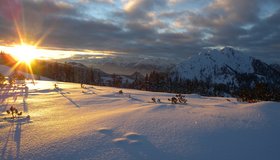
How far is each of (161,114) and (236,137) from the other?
6.57ft

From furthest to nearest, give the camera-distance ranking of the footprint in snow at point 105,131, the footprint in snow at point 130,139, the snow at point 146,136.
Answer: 1. the footprint in snow at point 105,131
2. the footprint in snow at point 130,139
3. the snow at point 146,136

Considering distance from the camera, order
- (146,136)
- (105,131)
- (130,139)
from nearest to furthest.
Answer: (130,139) < (146,136) < (105,131)

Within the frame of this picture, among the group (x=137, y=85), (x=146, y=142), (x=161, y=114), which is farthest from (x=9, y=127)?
(x=137, y=85)

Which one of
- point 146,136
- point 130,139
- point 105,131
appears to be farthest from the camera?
point 105,131

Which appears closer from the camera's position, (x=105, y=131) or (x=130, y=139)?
(x=130, y=139)

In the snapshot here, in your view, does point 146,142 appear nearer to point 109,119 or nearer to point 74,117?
point 109,119

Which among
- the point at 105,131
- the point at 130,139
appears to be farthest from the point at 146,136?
the point at 105,131

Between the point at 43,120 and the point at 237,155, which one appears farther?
the point at 43,120

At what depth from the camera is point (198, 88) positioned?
105 m

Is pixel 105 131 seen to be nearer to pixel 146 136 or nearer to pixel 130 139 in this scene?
pixel 130 139

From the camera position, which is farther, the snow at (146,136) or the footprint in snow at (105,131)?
the footprint in snow at (105,131)

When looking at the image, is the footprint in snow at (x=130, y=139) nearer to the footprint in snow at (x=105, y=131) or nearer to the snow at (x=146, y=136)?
the snow at (x=146, y=136)

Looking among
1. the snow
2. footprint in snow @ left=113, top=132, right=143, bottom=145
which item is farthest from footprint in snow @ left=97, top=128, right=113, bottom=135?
footprint in snow @ left=113, top=132, right=143, bottom=145

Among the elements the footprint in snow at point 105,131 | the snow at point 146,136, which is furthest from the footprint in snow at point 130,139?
the footprint in snow at point 105,131
